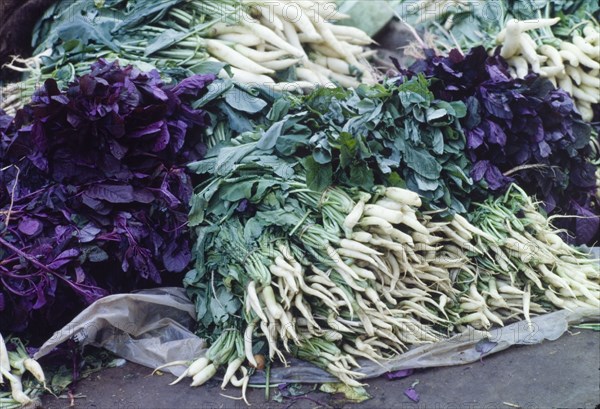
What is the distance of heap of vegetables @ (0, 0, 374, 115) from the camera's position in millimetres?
3648

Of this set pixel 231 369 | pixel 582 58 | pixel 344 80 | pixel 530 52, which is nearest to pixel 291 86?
pixel 344 80

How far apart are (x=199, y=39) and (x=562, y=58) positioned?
84.4 inches

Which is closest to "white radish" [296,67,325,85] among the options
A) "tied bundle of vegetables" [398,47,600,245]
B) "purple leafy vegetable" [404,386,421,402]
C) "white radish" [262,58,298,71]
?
"white radish" [262,58,298,71]

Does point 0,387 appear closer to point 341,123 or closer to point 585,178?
point 341,123

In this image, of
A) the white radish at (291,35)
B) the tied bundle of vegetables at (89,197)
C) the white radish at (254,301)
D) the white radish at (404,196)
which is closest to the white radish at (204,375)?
the white radish at (254,301)

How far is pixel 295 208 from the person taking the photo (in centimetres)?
292

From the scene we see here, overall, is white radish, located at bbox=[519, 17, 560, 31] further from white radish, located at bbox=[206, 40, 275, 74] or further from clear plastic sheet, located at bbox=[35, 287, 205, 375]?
clear plastic sheet, located at bbox=[35, 287, 205, 375]

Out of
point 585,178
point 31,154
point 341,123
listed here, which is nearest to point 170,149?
point 31,154

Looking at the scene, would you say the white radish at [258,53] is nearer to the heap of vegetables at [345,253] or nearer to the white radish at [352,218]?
the heap of vegetables at [345,253]

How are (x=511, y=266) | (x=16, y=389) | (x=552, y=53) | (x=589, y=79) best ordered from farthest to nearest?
(x=589, y=79) → (x=552, y=53) → (x=511, y=266) → (x=16, y=389)

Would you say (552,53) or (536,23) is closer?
(536,23)

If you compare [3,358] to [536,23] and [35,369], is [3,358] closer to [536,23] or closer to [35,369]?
[35,369]

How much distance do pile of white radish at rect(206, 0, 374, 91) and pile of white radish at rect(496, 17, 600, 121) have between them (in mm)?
892

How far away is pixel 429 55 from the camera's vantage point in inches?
142
